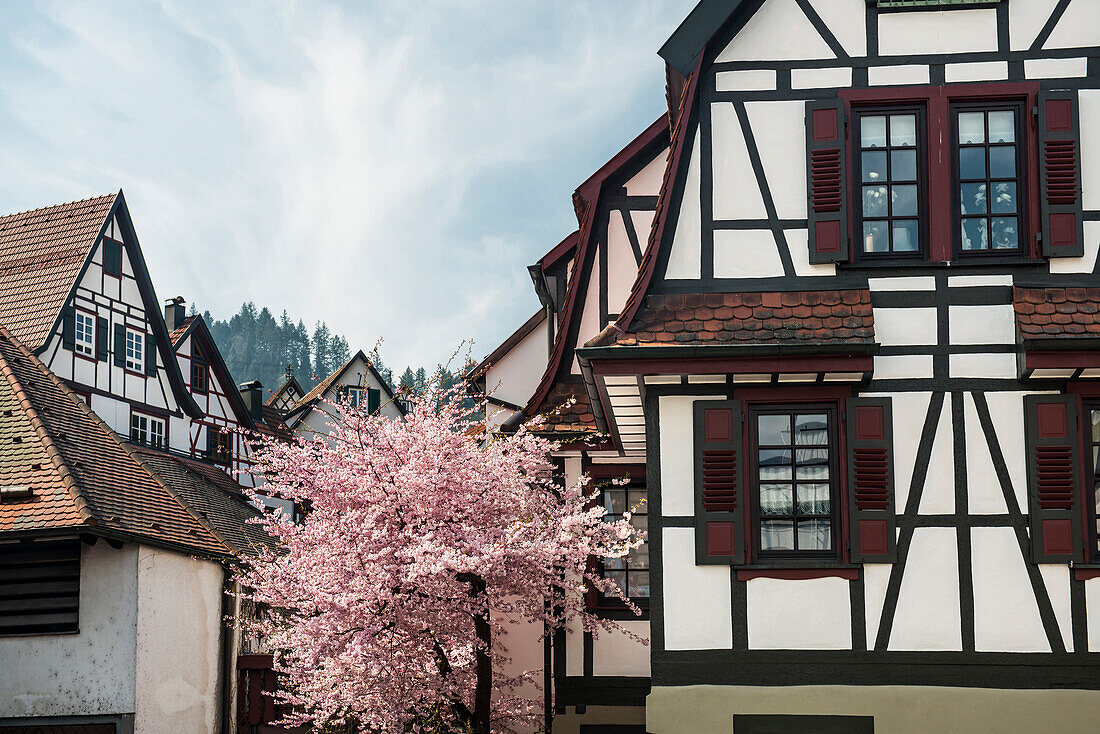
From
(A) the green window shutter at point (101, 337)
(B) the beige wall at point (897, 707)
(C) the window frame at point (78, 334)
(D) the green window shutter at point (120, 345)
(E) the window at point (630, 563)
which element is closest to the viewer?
(B) the beige wall at point (897, 707)

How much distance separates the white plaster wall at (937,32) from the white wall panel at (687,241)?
8.16ft

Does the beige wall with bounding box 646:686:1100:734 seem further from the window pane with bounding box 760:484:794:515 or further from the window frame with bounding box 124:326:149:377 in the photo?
the window frame with bounding box 124:326:149:377

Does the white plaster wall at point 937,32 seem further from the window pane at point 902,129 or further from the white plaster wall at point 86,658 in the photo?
the white plaster wall at point 86,658

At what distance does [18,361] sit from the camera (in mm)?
21156

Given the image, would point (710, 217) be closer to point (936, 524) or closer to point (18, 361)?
point (936, 524)

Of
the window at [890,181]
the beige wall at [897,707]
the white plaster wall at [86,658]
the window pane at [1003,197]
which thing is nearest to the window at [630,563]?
the beige wall at [897,707]

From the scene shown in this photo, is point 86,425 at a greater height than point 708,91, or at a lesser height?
lesser

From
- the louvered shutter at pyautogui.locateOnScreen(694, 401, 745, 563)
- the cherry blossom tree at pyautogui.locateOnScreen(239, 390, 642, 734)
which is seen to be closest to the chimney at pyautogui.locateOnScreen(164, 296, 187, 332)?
the cherry blossom tree at pyautogui.locateOnScreen(239, 390, 642, 734)

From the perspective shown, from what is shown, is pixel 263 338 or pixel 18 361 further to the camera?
pixel 263 338

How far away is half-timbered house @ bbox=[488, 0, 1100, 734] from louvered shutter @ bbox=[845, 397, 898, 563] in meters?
0.02

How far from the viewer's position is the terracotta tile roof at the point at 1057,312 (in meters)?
12.2

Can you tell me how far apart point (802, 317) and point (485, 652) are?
5530 mm

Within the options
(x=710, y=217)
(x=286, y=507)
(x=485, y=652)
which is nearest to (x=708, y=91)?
(x=710, y=217)

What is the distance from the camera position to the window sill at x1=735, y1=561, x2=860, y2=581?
39.8ft
